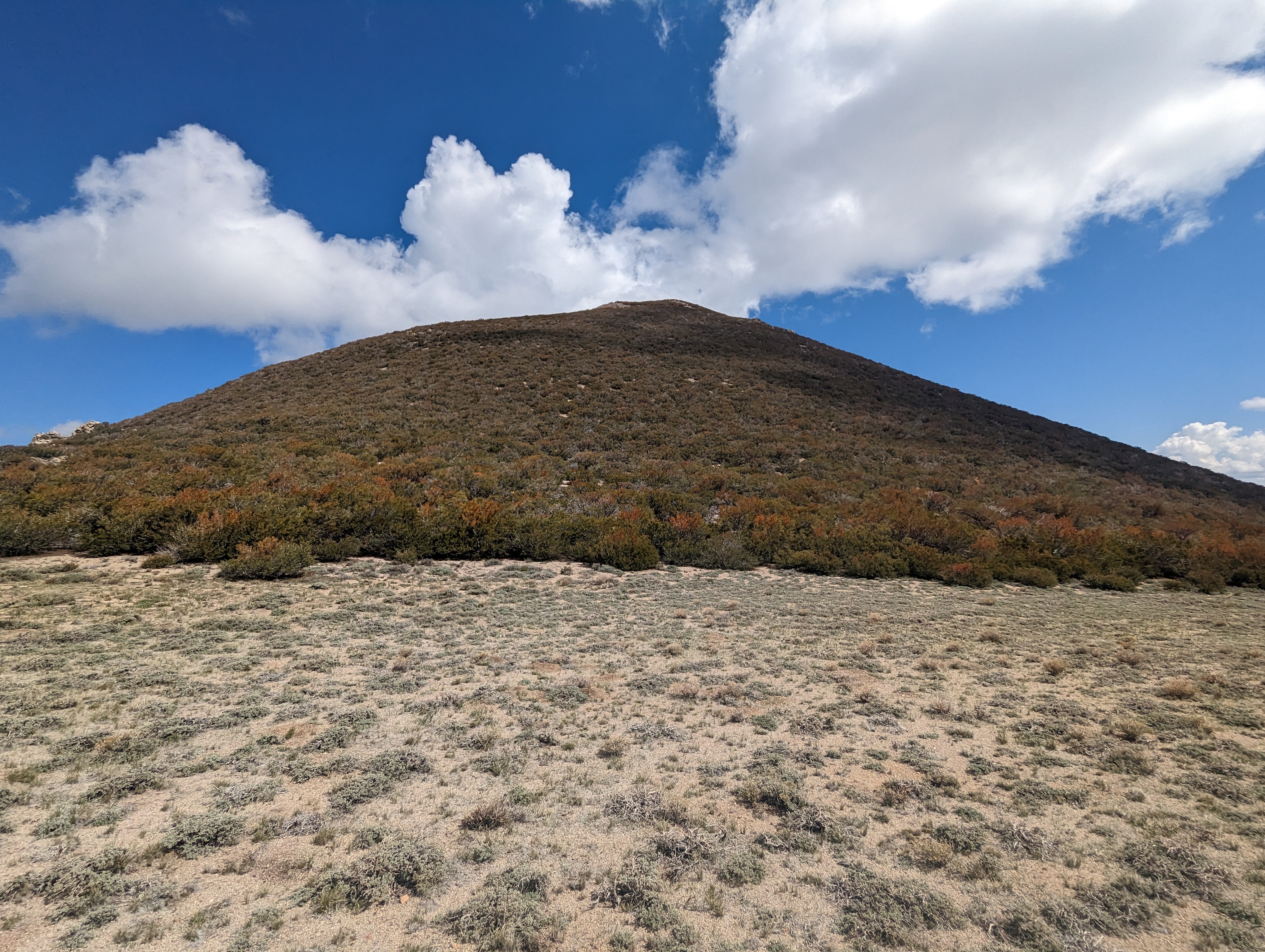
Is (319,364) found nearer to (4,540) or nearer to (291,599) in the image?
(4,540)

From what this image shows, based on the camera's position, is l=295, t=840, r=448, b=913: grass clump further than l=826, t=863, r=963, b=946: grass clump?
Yes

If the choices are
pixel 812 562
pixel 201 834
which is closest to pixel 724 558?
pixel 812 562

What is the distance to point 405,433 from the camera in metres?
23.0

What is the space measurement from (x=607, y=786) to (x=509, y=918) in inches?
59.4

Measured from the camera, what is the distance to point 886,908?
320 cm

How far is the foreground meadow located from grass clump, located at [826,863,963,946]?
0.05 feet

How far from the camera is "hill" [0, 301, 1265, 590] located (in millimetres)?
13258

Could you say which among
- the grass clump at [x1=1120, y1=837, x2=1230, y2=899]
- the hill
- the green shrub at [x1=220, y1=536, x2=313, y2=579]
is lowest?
the grass clump at [x1=1120, y1=837, x2=1230, y2=899]

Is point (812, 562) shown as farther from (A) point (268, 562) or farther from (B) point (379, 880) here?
(A) point (268, 562)

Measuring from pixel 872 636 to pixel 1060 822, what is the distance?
4.68 m

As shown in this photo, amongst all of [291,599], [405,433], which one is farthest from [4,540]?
[405,433]

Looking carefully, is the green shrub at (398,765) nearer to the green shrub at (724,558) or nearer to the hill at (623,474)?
the hill at (623,474)

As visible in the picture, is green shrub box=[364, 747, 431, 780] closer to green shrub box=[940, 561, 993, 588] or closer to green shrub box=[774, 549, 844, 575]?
green shrub box=[774, 549, 844, 575]

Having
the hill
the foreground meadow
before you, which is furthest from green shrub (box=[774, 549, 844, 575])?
the foreground meadow
